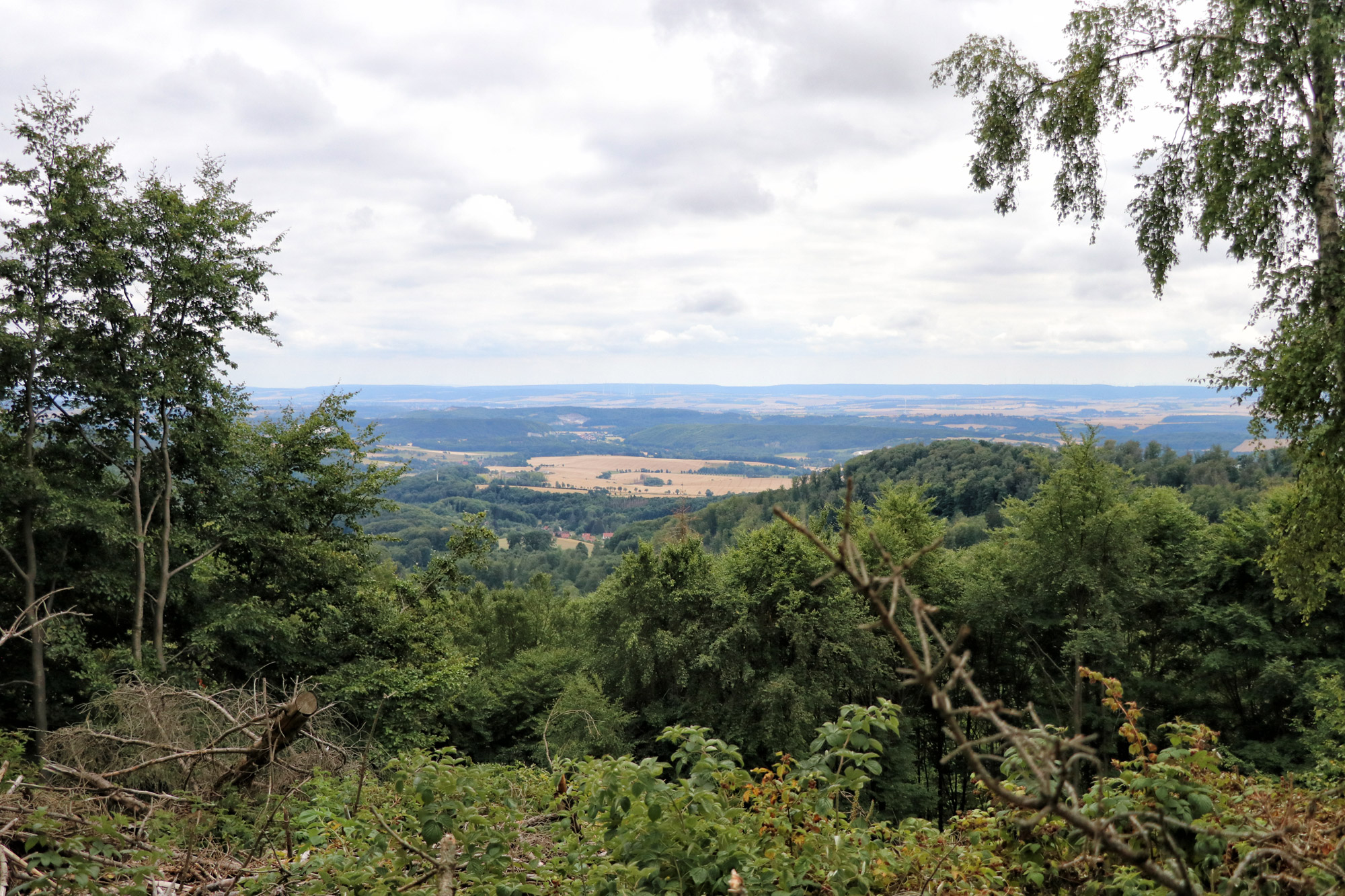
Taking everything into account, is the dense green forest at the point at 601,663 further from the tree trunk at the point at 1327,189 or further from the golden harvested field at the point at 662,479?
the golden harvested field at the point at 662,479

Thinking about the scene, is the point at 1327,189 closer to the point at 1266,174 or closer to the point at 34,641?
the point at 1266,174

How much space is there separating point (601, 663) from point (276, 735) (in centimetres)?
1517

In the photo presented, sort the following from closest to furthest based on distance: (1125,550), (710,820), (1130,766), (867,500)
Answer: (710,820) → (1130,766) → (1125,550) → (867,500)

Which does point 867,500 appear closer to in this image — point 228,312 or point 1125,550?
point 1125,550

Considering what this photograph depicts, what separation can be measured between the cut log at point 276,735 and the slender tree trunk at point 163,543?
31.2 ft

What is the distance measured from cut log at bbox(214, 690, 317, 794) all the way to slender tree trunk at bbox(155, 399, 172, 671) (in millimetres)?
9499

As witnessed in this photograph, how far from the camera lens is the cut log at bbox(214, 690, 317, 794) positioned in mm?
4578

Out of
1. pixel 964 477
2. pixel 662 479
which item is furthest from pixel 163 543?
pixel 662 479

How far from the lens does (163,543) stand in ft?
42.4

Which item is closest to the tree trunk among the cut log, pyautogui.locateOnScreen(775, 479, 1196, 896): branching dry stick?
pyautogui.locateOnScreen(775, 479, 1196, 896): branching dry stick

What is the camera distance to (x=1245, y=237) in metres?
7.61

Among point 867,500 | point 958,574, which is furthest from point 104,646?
point 867,500

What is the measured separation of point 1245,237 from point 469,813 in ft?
30.4

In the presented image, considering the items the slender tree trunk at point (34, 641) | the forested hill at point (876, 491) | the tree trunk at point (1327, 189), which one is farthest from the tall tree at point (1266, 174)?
the forested hill at point (876, 491)
